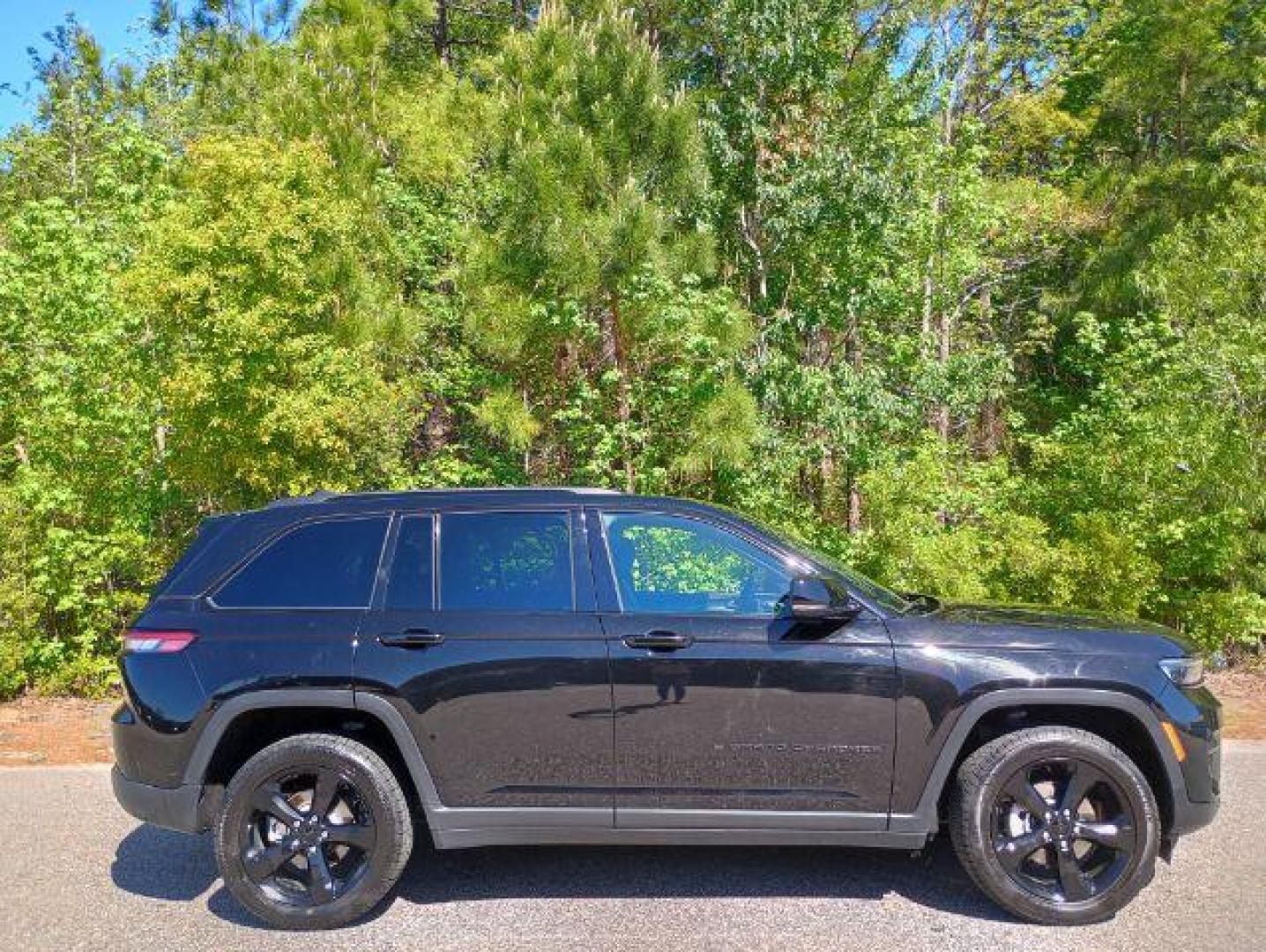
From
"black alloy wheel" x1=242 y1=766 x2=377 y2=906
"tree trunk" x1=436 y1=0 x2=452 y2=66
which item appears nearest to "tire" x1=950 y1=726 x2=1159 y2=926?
"black alloy wheel" x1=242 y1=766 x2=377 y2=906

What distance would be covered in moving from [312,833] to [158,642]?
1067mm

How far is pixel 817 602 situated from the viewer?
4137 millimetres

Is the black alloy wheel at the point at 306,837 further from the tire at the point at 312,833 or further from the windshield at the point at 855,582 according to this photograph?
the windshield at the point at 855,582

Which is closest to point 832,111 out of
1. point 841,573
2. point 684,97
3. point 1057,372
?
point 684,97

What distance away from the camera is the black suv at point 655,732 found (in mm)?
4219

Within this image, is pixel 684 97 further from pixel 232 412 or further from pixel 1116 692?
pixel 1116 692

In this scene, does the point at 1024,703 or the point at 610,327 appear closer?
the point at 1024,703

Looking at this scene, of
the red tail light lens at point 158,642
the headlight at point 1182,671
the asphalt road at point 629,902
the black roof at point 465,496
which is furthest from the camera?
the black roof at point 465,496

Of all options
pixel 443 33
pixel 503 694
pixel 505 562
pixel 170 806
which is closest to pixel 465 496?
pixel 505 562

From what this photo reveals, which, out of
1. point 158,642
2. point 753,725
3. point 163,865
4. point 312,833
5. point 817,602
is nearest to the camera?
point 817,602

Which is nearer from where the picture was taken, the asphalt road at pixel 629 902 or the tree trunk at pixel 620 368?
the asphalt road at pixel 629 902

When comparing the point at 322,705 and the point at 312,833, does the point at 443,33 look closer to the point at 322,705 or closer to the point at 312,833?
the point at 322,705

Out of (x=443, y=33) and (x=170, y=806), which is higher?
(x=443, y=33)

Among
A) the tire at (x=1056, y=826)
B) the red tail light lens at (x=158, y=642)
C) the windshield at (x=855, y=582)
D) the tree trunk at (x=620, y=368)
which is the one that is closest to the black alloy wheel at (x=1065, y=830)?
the tire at (x=1056, y=826)
